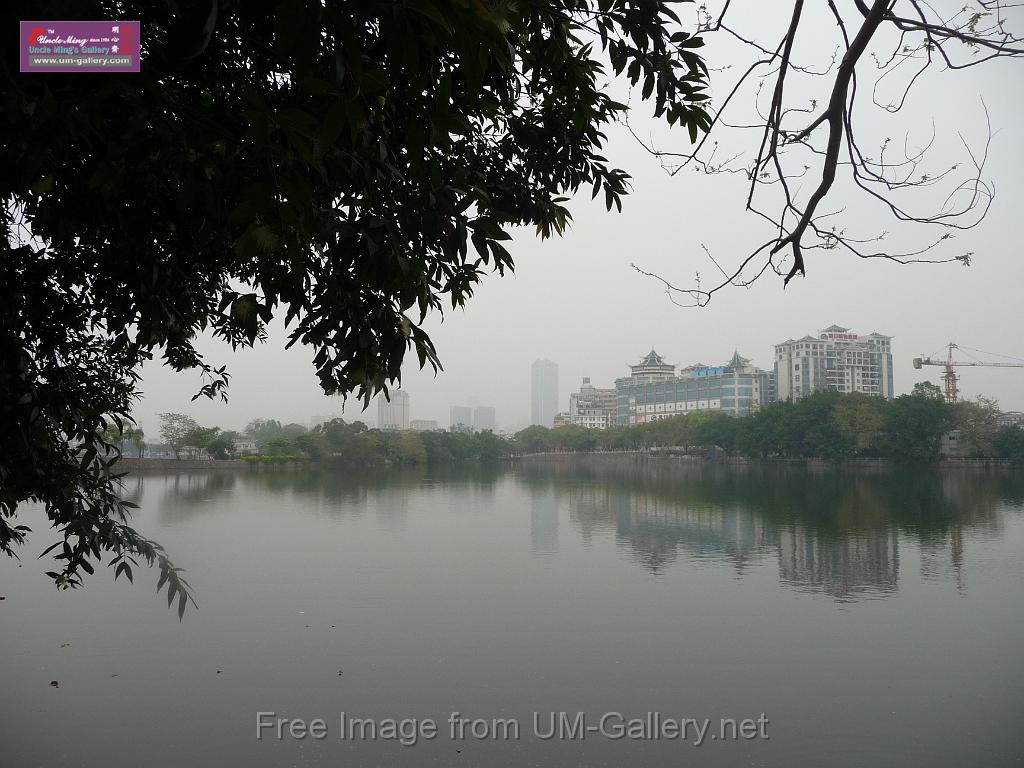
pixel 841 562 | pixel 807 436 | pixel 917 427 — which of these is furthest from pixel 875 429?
pixel 841 562

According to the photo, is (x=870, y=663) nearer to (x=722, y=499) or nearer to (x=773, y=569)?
(x=773, y=569)

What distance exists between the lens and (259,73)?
1.44 metres

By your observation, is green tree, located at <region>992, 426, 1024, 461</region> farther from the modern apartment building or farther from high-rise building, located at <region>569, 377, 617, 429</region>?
high-rise building, located at <region>569, 377, 617, 429</region>

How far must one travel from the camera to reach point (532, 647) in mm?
5285

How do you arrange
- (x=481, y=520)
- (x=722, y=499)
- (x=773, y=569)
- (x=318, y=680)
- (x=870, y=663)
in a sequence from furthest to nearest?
(x=722, y=499) < (x=481, y=520) < (x=773, y=569) < (x=870, y=663) < (x=318, y=680)

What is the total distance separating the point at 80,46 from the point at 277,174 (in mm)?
527

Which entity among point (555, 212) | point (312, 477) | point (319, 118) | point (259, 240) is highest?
point (555, 212)

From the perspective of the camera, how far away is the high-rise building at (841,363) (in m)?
44.3

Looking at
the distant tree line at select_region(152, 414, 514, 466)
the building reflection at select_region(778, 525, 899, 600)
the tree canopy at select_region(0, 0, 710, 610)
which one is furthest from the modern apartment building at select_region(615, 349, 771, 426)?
the tree canopy at select_region(0, 0, 710, 610)

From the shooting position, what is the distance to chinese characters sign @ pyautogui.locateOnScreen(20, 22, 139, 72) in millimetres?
970

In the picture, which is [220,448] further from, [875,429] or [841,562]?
[875,429]

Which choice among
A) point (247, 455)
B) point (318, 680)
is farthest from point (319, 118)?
point (247, 455)

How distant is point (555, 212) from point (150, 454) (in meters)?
30.3

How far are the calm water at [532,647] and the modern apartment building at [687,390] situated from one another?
39.3m
